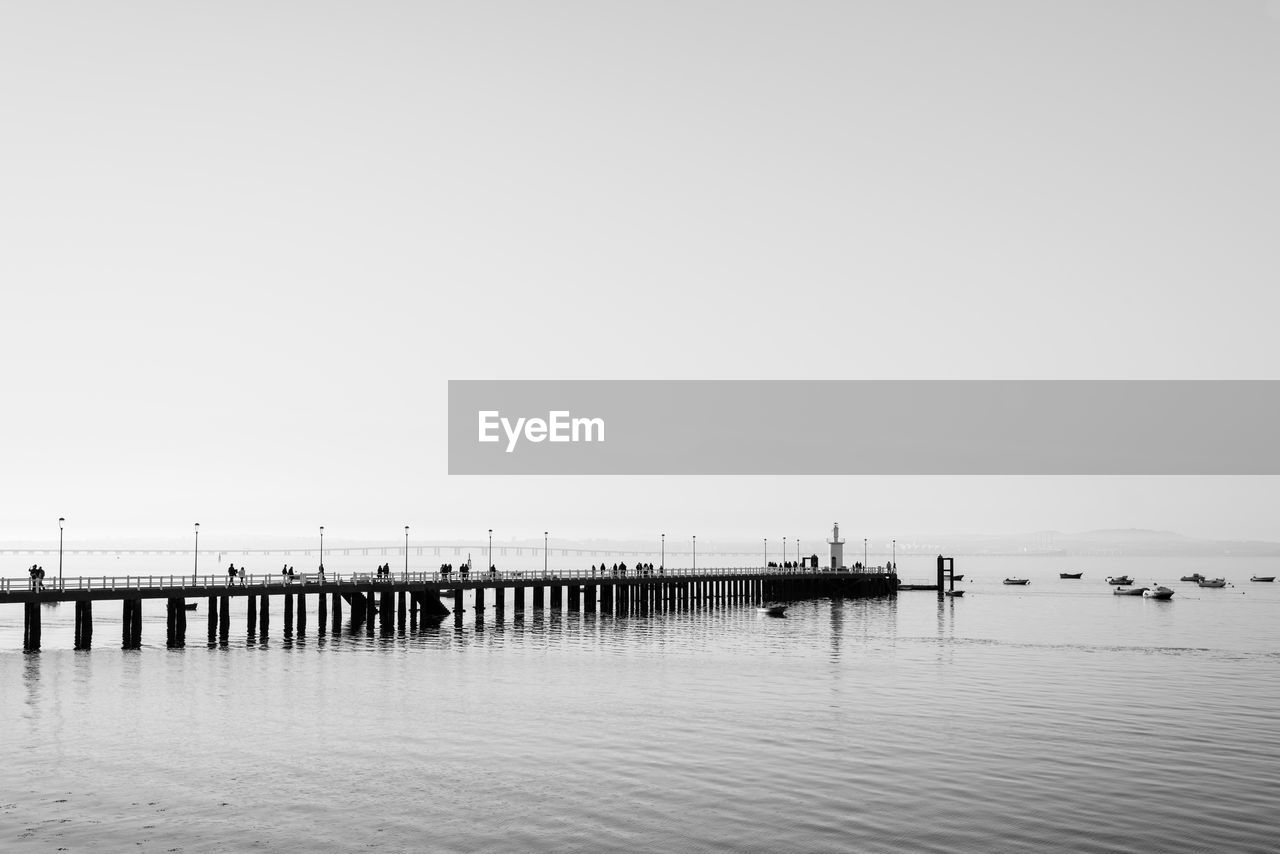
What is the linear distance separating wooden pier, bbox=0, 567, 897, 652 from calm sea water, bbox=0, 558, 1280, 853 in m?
3.38

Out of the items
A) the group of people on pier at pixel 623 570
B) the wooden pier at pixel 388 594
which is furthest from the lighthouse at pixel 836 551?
the group of people on pier at pixel 623 570

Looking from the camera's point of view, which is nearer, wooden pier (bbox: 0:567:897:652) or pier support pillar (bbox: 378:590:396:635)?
wooden pier (bbox: 0:567:897:652)

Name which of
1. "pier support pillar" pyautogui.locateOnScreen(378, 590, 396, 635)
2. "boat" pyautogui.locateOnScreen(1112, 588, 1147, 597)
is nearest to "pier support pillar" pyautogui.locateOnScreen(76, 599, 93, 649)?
"pier support pillar" pyautogui.locateOnScreen(378, 590, 396, 635)

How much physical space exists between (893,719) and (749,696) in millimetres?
8625

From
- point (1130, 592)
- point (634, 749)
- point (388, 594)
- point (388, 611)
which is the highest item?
point (388, 594)

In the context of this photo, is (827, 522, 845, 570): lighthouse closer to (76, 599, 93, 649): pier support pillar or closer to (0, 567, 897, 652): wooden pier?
(0, 567, 897, 652): wooden pier

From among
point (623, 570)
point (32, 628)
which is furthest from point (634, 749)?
point (623, 570)

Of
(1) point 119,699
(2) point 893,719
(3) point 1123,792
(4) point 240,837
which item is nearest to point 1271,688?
Answer: (2) point 893,719

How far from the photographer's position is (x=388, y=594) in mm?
92062

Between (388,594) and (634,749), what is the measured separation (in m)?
56.6

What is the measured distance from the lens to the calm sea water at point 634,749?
2833 centimetres

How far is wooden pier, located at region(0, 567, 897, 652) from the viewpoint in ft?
240

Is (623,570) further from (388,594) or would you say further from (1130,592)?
(1130,592)

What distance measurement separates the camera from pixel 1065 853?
26328mm
